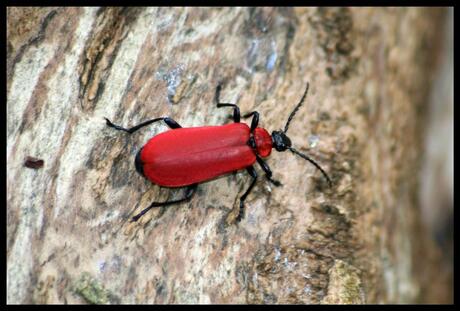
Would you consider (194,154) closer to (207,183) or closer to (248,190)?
(207,183)

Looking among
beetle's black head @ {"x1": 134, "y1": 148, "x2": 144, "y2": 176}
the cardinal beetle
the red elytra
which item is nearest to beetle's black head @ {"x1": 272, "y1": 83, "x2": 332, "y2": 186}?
the cardinal beetle

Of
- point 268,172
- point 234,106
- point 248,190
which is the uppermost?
point 234,106

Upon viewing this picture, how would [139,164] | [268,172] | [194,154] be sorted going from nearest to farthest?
[139,164] < [194,154] < [268,172]

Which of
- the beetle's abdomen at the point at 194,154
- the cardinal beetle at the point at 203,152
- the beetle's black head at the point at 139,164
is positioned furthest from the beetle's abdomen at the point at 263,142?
the beetle's black head at the point at 139,164

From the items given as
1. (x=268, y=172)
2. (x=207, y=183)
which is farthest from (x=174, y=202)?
(x=268, y=172)

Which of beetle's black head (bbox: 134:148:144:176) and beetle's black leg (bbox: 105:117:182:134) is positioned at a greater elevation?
beetle's black leg (bbox: 105:117:182:134)

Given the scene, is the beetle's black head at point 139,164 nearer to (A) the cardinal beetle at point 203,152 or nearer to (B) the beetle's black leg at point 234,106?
(A) the cardinal beetle at point 203,152

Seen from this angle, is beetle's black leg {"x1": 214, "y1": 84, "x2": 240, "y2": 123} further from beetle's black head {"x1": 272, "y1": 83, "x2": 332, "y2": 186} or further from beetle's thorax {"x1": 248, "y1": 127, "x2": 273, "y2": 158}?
beetle's black head {"x1": 272, "y1": 83, "x2": 332, "y2": 186}
